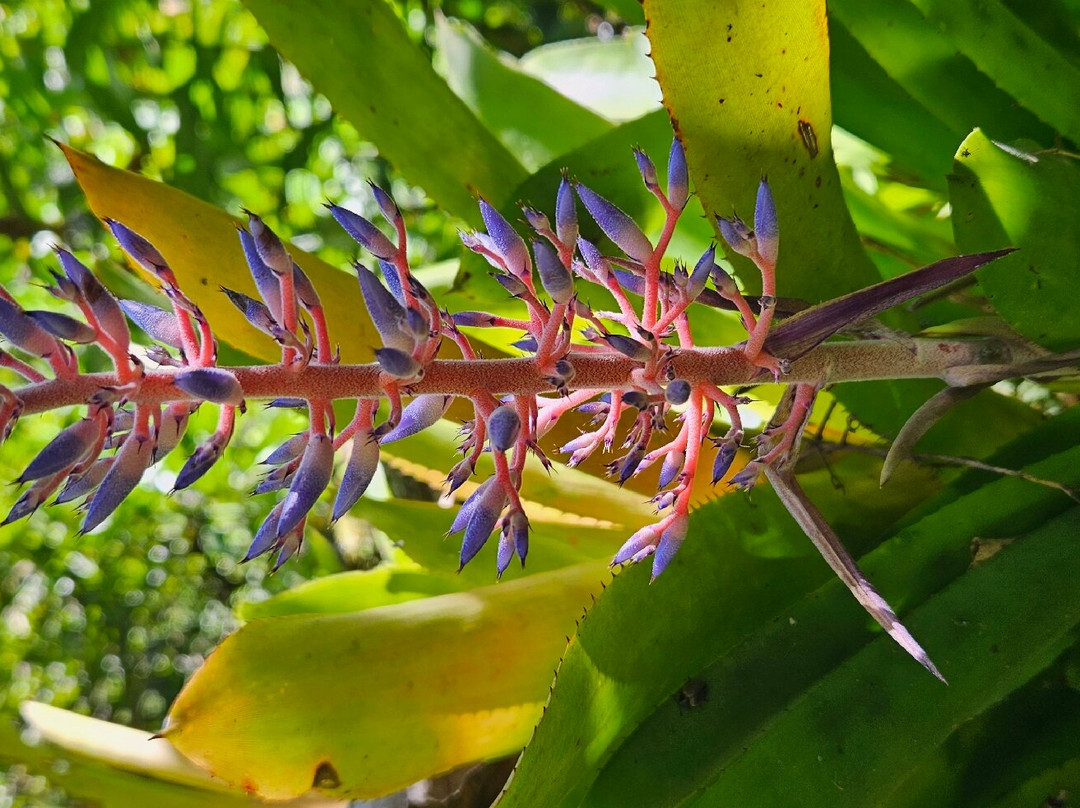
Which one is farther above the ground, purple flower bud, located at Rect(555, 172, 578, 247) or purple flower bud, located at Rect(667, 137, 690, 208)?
purple flower bud, located at Rect(667, 137, 690, 208)

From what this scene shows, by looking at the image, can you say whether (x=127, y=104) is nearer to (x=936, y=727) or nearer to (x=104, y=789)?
(x=104, y=789)

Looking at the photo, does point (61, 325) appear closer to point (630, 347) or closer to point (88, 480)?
point (88, 480)

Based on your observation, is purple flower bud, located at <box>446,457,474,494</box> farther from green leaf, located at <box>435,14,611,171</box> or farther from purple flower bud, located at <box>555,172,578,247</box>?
green leaf, located at <box>435,14,611,171</box>

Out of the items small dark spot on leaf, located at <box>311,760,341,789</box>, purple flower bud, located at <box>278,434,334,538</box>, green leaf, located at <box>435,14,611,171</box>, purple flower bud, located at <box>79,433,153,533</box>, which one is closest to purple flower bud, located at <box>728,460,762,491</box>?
purple flower bud, located at <box>278,434,334,538</box>

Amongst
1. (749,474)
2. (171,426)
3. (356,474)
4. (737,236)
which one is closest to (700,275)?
(737,236)

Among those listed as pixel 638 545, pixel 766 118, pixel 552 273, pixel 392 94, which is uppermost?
pixel 392 94
